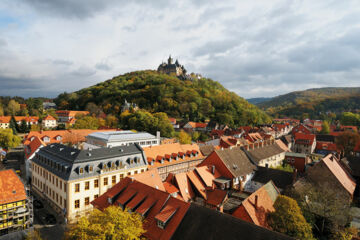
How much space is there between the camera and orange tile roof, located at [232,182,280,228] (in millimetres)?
22328

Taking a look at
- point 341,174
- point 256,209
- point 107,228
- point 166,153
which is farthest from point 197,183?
point 341,174

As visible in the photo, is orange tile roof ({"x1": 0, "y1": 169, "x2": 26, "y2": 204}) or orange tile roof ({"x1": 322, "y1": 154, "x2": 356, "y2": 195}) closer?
orange tile roof ({"x1": 0, "y1": 169, "x2": 26, "y2": 204})

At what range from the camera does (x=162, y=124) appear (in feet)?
251

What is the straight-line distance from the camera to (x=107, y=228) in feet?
50.5

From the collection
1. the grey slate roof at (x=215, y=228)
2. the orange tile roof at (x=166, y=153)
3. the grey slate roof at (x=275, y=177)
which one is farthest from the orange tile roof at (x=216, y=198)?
the orange tile roof at (x=166, y=153)

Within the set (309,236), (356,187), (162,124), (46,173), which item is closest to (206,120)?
(162,124)

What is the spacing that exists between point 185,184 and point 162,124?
46011mm

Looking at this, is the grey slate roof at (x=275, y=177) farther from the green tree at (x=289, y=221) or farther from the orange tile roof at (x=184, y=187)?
the orange tile roof at (x=184, y=187)

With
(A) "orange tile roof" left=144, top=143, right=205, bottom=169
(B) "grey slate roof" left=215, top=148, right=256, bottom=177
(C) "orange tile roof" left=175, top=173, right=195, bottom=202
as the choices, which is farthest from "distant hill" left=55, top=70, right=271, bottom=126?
(C) "orange tile roof" left=175, top=173, right=195, bottom=202

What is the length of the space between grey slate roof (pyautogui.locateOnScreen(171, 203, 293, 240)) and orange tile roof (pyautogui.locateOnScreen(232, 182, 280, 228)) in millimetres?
6466

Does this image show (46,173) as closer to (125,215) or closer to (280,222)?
(125,215)

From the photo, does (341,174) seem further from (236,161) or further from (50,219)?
(50,219)

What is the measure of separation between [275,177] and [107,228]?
105 ft

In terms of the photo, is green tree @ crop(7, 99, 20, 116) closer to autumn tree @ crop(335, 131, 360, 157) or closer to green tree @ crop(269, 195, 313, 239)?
green tree @ crop(269, 195, 313, 239)
